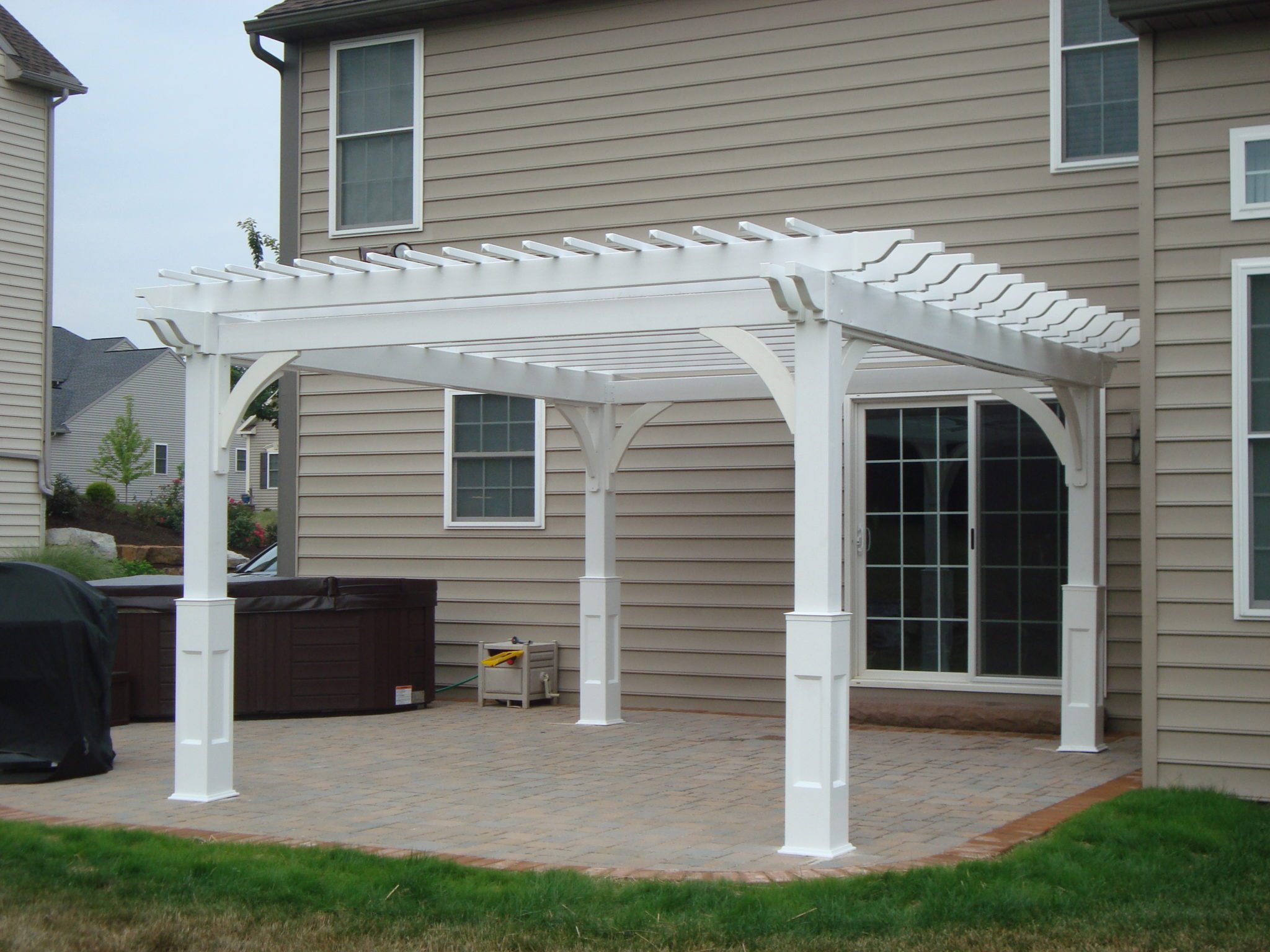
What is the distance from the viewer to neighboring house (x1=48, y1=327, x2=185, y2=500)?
35.9 meters

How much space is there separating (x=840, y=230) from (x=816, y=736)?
199 inches

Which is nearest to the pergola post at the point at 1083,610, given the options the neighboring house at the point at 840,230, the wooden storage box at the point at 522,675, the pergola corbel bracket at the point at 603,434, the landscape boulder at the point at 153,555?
the neighboring house at the point at 840,230

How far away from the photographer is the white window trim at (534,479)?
1091 cm

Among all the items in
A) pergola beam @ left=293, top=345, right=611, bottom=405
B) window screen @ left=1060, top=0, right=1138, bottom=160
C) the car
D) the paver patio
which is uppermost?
window screen @ left=1060, top=0, right=1138, bottom=160

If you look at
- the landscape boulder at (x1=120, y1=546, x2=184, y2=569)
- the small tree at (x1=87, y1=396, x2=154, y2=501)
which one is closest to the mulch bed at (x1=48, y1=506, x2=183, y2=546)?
the landscape boulder at (x1=120, y1=546, x2=184, y2=569)

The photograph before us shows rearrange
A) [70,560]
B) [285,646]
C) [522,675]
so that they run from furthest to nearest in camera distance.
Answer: [70,560] → [522,675] → [285,646]

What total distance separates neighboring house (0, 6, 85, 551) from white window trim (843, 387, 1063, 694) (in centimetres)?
1277

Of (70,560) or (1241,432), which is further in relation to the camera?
(70,560)

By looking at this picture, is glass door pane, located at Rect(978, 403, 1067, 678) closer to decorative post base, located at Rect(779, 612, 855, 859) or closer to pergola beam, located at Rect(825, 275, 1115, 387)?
pergola beam, located at Rect(825, 275, 1115, 387)

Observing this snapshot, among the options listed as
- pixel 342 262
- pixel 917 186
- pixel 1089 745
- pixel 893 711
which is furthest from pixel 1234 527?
pixel 342 262

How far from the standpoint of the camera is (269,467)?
42.4 m

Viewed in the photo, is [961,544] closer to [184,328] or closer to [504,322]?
[504,322]

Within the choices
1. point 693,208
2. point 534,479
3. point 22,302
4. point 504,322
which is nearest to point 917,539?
point 693,208

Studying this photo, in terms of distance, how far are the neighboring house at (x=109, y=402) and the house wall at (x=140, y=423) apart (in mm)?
17
